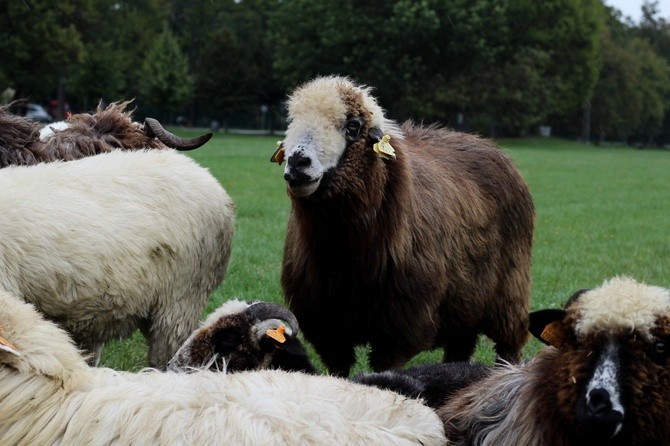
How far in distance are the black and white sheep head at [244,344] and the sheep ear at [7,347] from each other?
144 centimetres

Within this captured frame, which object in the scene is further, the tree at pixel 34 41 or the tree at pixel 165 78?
the tree at pixel 165 78

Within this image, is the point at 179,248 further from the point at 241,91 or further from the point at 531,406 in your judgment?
the point at 241,91

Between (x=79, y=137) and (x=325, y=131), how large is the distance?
2.63 meters

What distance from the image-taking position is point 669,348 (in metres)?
3.46

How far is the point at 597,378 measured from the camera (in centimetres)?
336

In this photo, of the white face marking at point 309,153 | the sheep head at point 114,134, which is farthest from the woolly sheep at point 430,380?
the sheep head at point 114,134

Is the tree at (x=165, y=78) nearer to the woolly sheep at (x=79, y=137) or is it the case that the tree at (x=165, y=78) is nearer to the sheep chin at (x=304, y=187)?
the woolly sheep at (x=79, y=137)

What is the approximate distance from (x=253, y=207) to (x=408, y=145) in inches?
421

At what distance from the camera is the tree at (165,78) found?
5978 centimetres

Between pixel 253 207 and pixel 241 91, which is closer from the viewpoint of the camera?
pixel 253 207

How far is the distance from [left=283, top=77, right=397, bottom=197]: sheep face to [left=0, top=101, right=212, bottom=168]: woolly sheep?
1.71 metres

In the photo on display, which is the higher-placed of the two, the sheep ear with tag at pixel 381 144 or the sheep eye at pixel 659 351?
the sheep ear with tag at pixel 381 144

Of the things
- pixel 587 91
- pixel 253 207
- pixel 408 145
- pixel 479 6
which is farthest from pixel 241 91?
Result: pixel 408 145

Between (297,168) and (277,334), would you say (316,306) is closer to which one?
(297,168)
